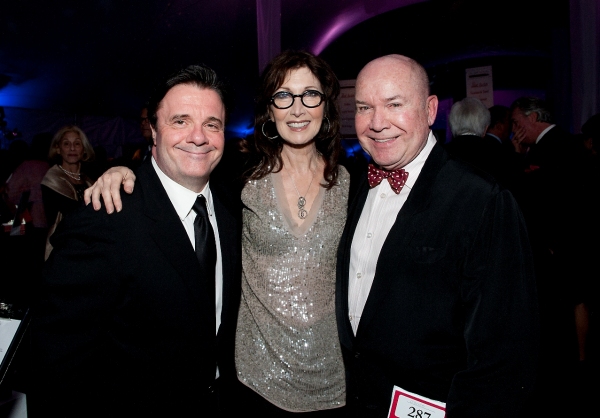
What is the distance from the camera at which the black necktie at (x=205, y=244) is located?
5.09 feet

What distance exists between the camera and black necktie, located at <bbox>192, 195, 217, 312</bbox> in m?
1.55

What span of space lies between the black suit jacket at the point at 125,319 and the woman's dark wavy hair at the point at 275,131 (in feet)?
2.15

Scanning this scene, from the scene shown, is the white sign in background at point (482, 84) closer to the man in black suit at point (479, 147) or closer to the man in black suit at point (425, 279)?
the man in black suit at point (479, 147)

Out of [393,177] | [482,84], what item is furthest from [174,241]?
[482,84]

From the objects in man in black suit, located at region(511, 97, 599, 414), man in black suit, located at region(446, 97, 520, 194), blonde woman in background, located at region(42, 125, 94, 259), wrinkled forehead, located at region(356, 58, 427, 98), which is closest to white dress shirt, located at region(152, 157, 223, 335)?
wrinkled forehead, located at region(356, 58, 427, 98)

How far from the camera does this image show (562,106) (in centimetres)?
484

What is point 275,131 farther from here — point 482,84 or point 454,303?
point 482,84

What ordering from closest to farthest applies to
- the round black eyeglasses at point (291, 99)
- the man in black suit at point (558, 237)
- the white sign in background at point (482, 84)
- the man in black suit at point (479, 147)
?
the round black eyeglasses at point (291, 99) → the man in black suit at point (479, 147) → the man in black suit at point (558, 237) → the white sign in background at point (482, 84)

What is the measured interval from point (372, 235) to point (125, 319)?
903mm

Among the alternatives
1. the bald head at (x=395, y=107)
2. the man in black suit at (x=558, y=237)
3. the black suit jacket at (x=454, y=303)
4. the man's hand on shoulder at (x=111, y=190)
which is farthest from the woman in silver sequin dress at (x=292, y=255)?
the man in black suit at (x=558, y=237)

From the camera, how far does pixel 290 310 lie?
1.78m

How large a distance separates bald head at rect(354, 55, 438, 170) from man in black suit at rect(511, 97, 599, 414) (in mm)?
1581

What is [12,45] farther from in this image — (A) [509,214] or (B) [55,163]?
(A) [509,214]

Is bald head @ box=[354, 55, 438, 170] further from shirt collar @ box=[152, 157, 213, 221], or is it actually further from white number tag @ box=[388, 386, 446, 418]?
white number tag @ box=[388, 386, 446, 418]
